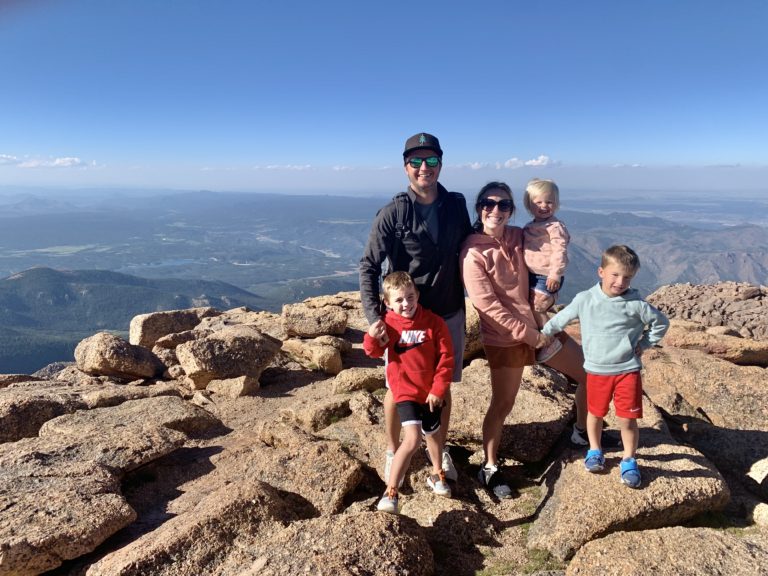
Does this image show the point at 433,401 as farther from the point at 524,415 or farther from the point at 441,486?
the point at 524,415

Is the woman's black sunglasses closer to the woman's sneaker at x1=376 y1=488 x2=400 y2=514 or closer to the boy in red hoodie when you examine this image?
the boy in red hoodie

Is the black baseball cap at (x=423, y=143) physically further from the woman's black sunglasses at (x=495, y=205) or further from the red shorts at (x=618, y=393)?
the red shorts at (x=618, y=393)

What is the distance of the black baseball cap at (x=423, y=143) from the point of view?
5812 millimetres

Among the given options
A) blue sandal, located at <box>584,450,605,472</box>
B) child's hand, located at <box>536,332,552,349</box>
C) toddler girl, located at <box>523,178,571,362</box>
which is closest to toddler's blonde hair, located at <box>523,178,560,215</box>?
toddler girl, located at <box>523,178,571,362</box>

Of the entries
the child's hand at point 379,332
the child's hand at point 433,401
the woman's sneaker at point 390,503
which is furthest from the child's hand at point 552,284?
the woman's sneaker at point 390,503

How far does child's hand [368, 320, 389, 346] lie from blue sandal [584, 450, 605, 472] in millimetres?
3282

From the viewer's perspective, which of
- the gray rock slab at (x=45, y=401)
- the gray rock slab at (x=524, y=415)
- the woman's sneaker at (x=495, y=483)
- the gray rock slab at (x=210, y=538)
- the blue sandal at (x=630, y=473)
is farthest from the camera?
the gray rock slab at (x=45, y=401)

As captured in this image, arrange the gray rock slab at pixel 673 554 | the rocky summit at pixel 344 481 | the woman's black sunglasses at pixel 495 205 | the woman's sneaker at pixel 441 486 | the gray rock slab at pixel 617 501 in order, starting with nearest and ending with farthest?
1. the gray rock slab at pixel 673 554
2. the rocky summit at pixel 344 481
3. the gray rock slab at pixel 617 501
4. the woman's black sunglasses at pixel 495 205
5. the woman's sneaker at pixel 441 486

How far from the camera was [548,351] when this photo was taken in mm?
6480

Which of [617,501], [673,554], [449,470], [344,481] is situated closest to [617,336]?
[617,501]

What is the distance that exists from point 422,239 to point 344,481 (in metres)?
3.89

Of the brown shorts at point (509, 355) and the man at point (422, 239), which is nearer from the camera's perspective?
the man at point (422, 239)

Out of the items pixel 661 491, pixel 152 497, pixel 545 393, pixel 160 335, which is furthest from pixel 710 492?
pixel 160 335

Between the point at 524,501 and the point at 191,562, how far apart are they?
4598mm
